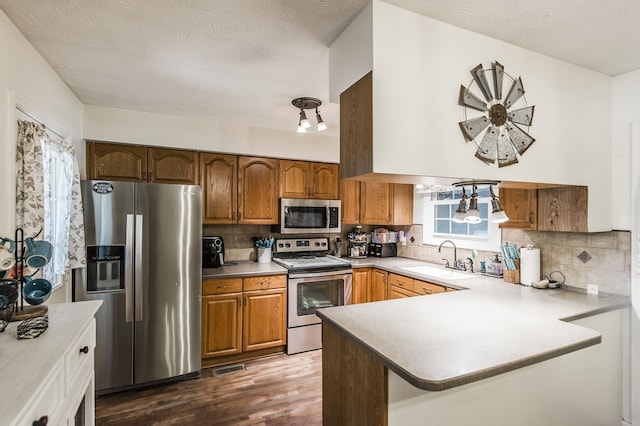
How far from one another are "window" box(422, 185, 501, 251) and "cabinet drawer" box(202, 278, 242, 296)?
2.31 m

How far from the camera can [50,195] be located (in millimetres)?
2199

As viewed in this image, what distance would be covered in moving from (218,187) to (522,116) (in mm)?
2734

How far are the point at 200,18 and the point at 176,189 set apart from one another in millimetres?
1556

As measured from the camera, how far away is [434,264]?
147 inches

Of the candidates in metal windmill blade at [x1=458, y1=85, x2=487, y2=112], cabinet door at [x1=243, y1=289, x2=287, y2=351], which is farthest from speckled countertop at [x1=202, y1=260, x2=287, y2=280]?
metal windmill blade at [x1=458, y1=85, x2=487, y2=112]

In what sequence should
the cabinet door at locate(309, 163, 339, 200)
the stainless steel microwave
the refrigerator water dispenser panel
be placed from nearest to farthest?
1. the refrigerator water dispenser panel
2. the stainless steel microwave
3. the cabinet door at locate(309, 163, 339, 200)

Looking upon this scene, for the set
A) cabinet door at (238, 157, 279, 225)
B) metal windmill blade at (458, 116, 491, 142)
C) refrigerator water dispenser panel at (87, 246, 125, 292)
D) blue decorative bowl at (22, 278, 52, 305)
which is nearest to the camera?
blue decorative bowl at (22, 278, 52, 305)

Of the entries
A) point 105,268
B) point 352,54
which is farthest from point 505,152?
point 105,268

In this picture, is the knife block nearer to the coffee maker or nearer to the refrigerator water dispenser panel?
the coffee maker

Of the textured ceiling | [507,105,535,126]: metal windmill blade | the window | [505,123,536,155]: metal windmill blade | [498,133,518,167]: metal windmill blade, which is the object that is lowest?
the window

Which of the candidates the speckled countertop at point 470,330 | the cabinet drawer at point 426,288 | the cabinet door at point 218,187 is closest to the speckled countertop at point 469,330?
the speckled countertop at point 470,330

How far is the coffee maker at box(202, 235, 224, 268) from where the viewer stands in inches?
133

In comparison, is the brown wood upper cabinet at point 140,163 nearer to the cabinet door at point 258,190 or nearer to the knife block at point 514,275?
the cabinet door at point 258,190

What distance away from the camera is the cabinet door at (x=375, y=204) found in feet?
13.6
